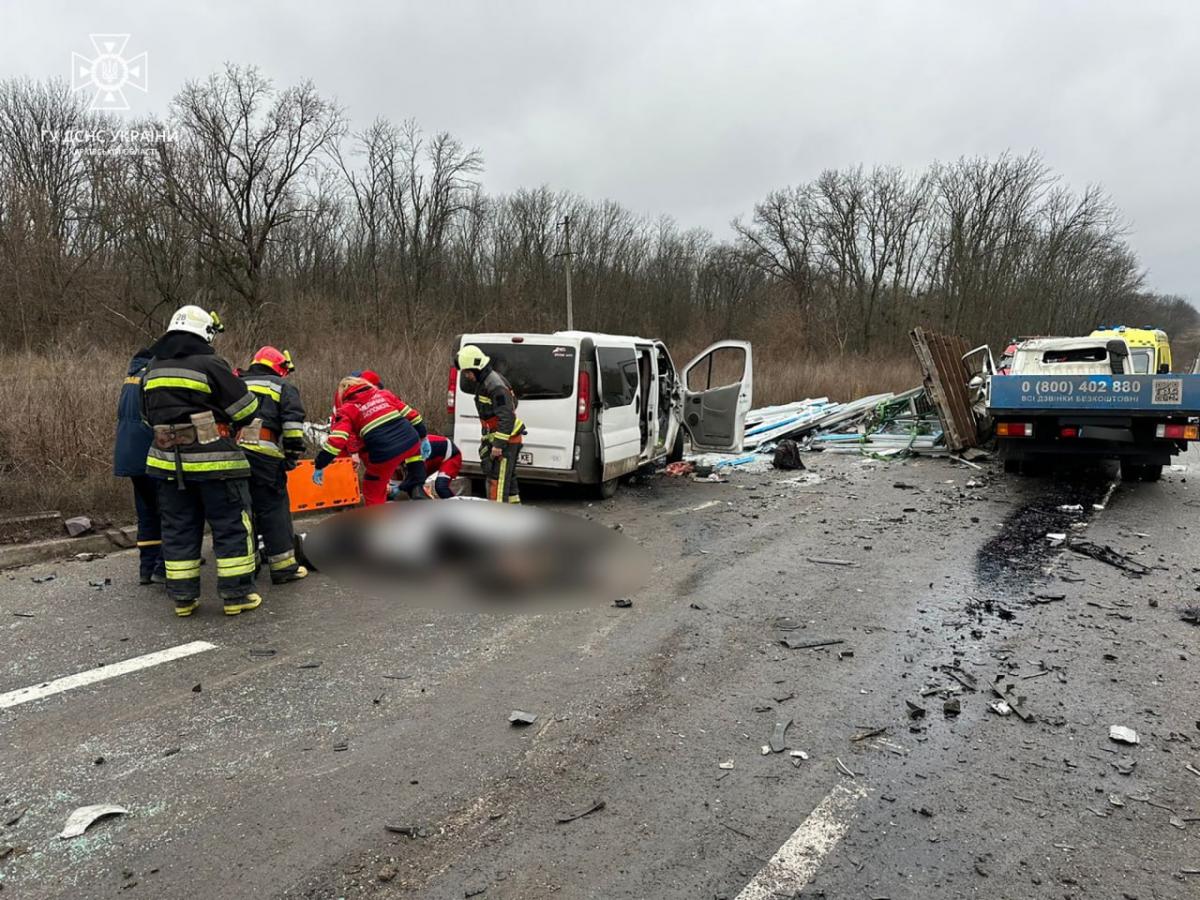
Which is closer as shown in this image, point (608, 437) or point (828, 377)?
point (608, 437)

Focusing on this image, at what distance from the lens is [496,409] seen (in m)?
7.19

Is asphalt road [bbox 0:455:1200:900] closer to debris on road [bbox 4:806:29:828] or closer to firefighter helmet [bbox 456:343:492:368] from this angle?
debris on road [bbox 4:806:29:828]

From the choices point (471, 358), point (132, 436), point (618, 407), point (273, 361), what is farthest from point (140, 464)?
point (618, 407)

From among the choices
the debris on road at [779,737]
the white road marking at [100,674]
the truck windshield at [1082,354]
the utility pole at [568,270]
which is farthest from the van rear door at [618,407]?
the utility pole at [568,270]

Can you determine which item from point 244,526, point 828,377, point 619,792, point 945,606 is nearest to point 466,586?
point 244,526

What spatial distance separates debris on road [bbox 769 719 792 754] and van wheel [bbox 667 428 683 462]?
755 centimetres

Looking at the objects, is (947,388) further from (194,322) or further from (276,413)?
(194,322)

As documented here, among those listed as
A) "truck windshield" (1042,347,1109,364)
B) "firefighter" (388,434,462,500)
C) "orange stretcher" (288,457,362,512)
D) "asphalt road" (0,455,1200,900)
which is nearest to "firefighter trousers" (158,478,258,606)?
"asphalt road" (0,455,1200,900)

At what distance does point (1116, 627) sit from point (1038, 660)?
927mm

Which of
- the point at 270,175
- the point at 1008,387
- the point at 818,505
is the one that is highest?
the point at 270,175

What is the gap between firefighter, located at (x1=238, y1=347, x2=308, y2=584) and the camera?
5.00 meters

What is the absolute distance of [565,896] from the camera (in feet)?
7.14

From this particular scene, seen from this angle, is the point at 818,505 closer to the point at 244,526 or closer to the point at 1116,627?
the point at 1116,627

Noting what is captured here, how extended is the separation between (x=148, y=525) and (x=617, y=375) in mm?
4953
